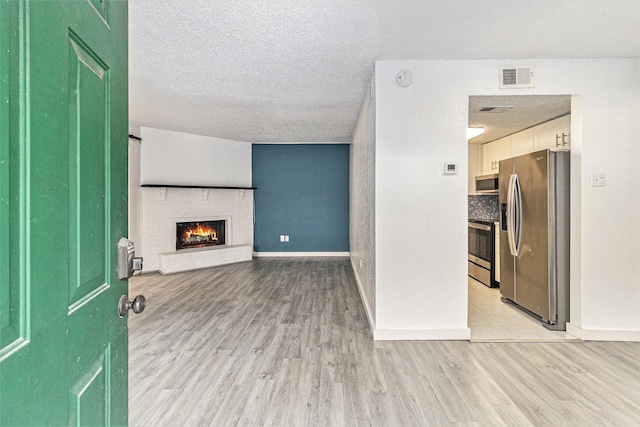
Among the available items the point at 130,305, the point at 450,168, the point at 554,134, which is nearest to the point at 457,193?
the point at 450,168

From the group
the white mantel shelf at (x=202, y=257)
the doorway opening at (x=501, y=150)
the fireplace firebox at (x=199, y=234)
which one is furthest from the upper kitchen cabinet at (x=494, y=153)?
the fireplace firebox at (x=199, y=234)

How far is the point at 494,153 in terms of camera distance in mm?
5090

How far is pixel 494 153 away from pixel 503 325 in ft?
9.64

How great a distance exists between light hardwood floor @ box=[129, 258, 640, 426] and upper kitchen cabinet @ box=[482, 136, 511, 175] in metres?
2.86

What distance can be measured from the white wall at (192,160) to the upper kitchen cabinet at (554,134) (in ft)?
16.5

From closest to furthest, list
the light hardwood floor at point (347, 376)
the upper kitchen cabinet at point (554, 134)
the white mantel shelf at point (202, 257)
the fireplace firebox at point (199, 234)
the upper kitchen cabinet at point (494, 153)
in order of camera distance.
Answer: the light hardwood floor at point (347, 376) < the upper kitchen cabinet at point (554, 134) < the upper kitchen cabinet at point (494, 153) < the white mantel shelf at point (202, 257) < the fireplace firebox at point (199, 234)

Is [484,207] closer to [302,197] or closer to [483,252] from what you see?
[483,252]

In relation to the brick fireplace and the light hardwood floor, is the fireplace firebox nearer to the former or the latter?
the brick fireplace

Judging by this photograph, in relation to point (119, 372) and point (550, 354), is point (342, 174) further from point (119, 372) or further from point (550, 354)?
point (119, 372)

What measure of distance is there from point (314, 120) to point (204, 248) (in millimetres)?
3063

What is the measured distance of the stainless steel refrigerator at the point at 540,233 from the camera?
119 inches

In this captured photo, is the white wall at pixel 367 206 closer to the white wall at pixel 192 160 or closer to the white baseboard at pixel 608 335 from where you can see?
the white baseboard at pixel 608 335

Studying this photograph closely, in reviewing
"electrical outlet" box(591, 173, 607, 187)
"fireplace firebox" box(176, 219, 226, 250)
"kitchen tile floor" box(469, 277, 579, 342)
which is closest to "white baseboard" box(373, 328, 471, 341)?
"kitchen tile floor" box(469, 277, 579, 342)

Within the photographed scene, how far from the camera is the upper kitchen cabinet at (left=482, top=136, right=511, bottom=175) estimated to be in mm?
4758
